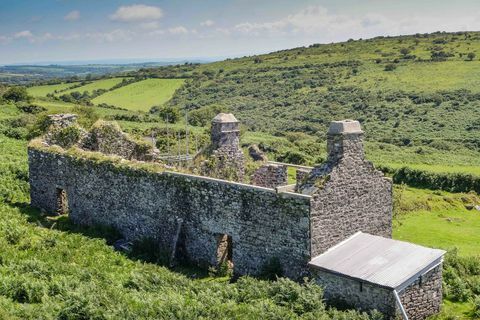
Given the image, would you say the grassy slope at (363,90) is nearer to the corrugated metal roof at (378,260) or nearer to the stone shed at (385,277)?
the corrugated metal roof at (378,260)

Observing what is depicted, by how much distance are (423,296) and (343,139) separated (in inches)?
185

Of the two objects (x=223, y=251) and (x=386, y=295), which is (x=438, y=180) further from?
(x=386, y=295)

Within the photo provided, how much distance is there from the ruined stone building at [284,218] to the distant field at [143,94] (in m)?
76.7

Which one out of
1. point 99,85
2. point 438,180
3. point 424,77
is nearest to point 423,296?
point 438,180

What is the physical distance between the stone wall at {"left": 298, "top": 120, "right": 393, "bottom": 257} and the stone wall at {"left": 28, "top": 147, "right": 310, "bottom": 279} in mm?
475

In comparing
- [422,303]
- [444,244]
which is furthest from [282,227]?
[444,244]

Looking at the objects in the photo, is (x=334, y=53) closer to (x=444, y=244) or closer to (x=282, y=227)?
(x=444, y=244)

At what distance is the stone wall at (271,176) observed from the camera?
20.2 meters

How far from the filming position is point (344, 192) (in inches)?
632

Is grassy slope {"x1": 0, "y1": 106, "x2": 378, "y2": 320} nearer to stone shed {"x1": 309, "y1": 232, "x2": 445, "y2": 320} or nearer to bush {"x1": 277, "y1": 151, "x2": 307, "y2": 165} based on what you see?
stone shed {"x1": 309, "y1": 232, "x2": 445, "y2": 320}

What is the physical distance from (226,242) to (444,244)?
12094 mm

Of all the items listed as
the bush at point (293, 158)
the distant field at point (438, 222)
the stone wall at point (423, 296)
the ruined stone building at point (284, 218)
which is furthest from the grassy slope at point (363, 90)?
the stone wall at point (423, 296)

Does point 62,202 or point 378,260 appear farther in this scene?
point 62,202

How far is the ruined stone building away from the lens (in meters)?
14.3
